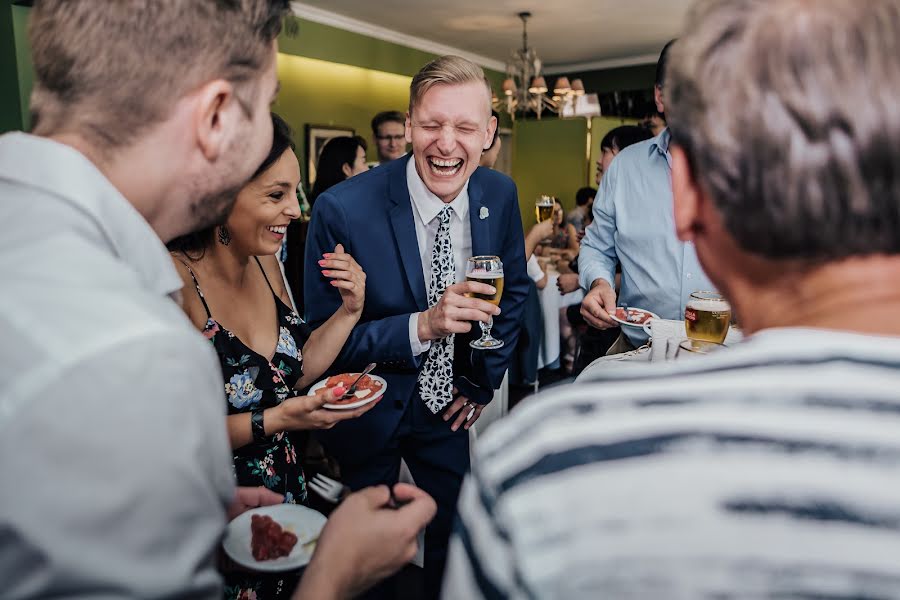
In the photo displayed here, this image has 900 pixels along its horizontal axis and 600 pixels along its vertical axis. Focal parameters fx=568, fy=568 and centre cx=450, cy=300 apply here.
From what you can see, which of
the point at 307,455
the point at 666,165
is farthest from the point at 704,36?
the point at 307,455

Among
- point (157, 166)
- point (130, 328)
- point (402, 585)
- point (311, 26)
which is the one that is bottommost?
point (402, 585)

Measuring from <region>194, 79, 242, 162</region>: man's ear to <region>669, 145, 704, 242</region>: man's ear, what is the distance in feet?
1.98

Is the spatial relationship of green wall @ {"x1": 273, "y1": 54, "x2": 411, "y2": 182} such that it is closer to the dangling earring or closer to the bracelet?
the dangling earring

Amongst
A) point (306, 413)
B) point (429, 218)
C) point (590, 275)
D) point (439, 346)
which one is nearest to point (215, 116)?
point (306, 413)

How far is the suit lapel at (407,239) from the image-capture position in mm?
2002

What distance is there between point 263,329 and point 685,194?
148 centimetres

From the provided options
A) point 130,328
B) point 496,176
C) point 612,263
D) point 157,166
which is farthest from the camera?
point 612,263

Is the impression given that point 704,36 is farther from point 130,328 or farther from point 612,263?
point 612,263

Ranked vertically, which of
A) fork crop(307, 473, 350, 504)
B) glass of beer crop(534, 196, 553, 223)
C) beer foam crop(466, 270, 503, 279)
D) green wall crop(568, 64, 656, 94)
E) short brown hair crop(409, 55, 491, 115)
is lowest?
fork crop(307, 473, 350, 504)

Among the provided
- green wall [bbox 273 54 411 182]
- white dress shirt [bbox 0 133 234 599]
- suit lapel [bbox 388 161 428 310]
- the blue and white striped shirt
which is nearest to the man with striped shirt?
the blue and white striped shirt

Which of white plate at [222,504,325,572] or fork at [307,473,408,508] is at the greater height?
fork at [307,473,408,508]

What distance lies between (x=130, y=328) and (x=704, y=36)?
25.1 inches

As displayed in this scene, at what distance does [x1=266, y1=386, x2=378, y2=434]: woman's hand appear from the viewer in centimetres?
150

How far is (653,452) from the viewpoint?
0.47 m
